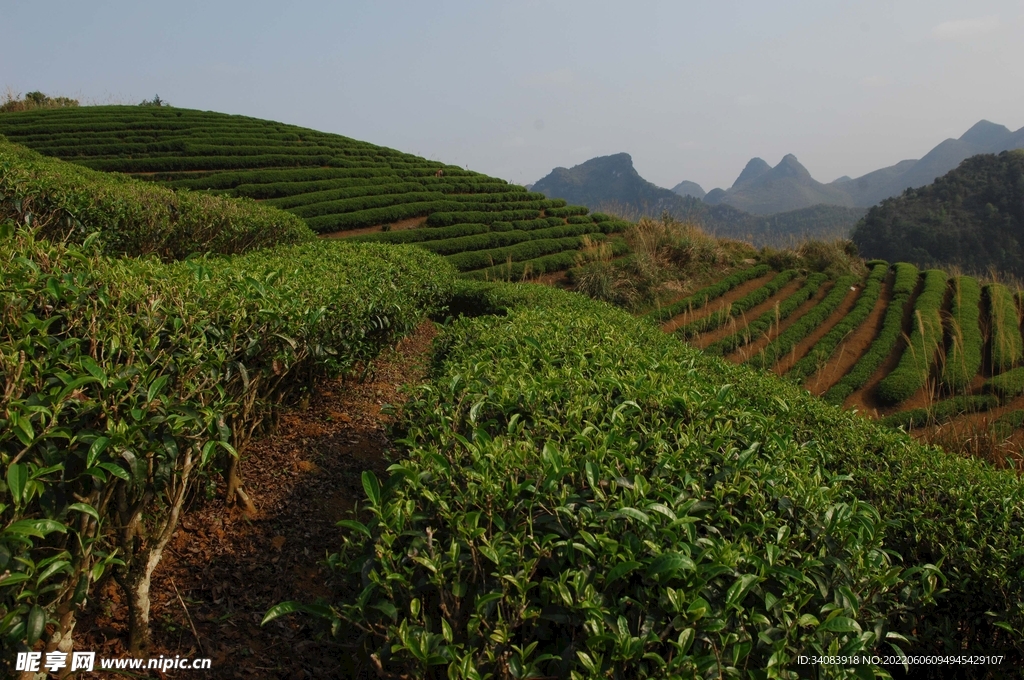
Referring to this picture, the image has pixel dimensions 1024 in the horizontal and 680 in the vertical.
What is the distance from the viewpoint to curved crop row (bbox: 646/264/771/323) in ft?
48.5

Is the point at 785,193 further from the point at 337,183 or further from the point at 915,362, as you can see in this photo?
the point at 915,362

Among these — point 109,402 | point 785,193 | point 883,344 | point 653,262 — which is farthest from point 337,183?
point 785,193

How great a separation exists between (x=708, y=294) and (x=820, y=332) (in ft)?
10.1

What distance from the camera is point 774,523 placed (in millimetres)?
1988

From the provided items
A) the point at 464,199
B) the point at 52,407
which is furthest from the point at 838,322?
the point at 52,407

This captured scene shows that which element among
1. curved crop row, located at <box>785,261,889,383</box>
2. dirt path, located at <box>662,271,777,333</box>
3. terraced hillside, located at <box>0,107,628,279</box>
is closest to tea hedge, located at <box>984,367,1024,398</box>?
curved crop row, located at <box>785,261,889,383</box>

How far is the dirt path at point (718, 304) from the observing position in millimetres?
14133

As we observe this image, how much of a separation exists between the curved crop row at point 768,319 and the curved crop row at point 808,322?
0.40 meters

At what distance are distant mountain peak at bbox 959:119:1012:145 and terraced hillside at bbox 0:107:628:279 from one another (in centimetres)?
14805

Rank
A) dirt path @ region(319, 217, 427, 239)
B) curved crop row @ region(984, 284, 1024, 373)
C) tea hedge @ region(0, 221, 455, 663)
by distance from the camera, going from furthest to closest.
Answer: dirt path @ region(319, 217, 427, 239) → curved crop row @ region(984, 284, 1024, 373) → tea hedge @ region(0, 221, 455, 663)

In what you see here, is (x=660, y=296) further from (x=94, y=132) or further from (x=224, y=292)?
(x=94, y=132)

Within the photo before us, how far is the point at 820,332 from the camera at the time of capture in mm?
15117

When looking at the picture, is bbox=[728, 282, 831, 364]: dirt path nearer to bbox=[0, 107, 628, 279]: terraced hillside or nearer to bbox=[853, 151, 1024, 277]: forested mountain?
bbox=[0, 107, 628, 279]: terraced hillside

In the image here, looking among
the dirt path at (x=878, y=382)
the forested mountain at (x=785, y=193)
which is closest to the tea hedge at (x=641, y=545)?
the dirt path at (x=878, y=382)
